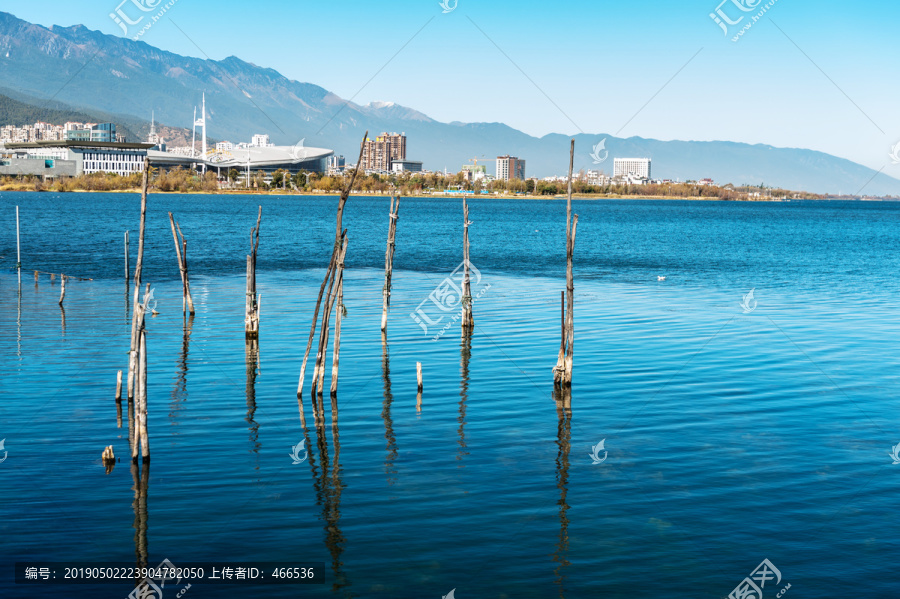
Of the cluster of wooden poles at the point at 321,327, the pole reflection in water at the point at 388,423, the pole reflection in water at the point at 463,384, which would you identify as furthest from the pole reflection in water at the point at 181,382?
the pole reflection in water at the point at 463,384

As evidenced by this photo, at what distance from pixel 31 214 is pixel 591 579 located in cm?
11914

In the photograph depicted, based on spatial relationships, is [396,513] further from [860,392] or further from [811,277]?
[811,277]

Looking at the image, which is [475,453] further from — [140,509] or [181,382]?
[181,382]

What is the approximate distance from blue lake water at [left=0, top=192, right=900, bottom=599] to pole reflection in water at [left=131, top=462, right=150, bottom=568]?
0.22 ft

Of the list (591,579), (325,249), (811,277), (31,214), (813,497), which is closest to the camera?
(591,579)

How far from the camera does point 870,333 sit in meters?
34.4

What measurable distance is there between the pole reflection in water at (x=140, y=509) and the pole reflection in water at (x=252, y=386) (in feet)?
7.34

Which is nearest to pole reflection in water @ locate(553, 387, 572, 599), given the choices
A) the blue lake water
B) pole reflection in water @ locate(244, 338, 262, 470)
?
the blue lake water

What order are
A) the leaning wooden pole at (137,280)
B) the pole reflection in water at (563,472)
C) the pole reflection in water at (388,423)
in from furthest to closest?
the pole reflection in water at (388,423) → the leaning wooden pole at (137,280) → the pole reflection in water at (563,472)

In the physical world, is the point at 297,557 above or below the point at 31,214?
below

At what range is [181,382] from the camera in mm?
22969

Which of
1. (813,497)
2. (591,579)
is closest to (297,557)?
(591,579)

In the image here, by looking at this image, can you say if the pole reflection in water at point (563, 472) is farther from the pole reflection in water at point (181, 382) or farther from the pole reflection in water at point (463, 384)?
the pole reflection in water at point (181, 382)

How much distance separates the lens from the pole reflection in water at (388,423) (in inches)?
652
